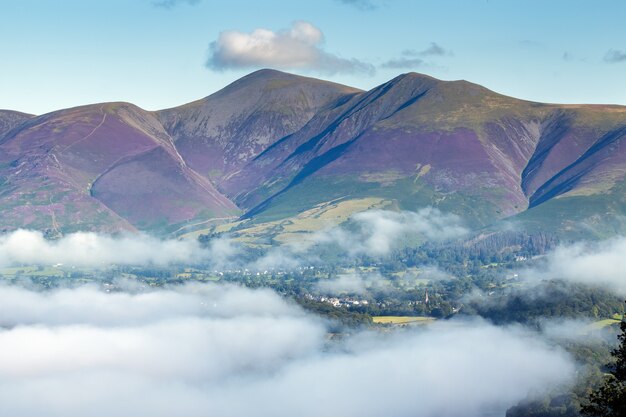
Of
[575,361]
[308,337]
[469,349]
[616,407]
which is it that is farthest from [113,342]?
[616,407]

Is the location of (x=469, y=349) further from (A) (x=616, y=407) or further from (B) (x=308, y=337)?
(A) (x=616, y=407)

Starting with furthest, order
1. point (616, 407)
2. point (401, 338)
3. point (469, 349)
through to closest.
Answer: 1. point (401, 338)
2. point (469, 349)
3. point (616, 407)

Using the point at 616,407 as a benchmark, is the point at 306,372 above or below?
below

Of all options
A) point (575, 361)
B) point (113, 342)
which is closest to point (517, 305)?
point (575, 361)

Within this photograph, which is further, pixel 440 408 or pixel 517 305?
pixel 517 305

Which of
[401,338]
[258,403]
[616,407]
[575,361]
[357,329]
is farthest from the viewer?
[357,329]

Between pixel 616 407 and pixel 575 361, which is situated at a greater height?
pixel 616 407

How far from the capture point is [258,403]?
150 metres

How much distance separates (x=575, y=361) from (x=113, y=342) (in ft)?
283

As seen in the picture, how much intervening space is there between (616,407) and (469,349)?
359 feet

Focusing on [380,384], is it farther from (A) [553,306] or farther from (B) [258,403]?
(A) [553,306]

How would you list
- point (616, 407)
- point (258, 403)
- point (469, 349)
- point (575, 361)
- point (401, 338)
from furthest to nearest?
point (401, 338) → point (469, 349) → point (258, 403) → point (575, 361) → point (616, 407)

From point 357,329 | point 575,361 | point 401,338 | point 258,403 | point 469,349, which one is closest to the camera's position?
point 575,361

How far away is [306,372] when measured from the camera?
170m
